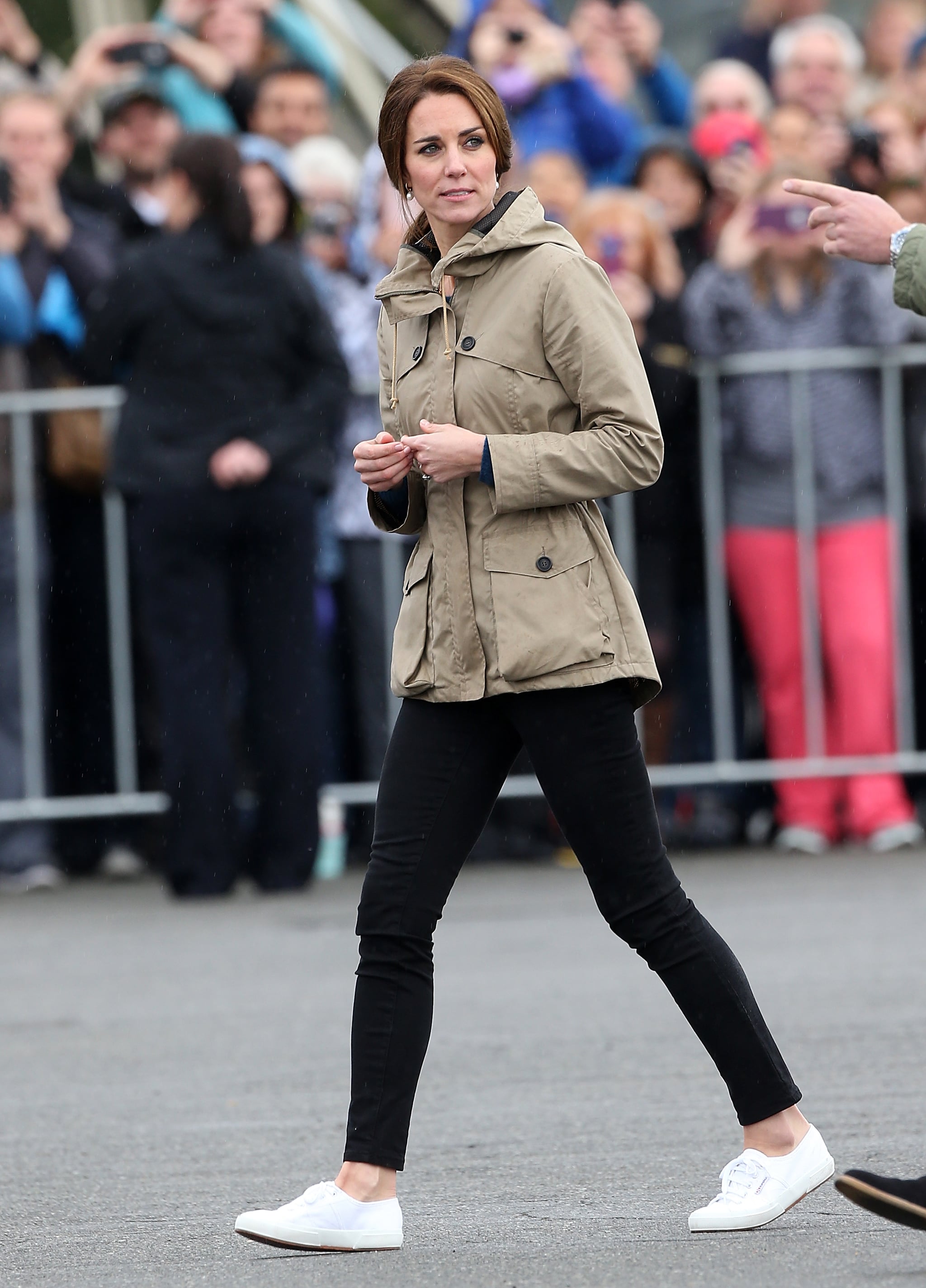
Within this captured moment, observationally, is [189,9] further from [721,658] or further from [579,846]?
[579,846]

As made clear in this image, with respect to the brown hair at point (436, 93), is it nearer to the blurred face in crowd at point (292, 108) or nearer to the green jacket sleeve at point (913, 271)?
the green jacket sleeve at point (913, 271)

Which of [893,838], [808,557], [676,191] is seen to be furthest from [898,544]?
[676,191]

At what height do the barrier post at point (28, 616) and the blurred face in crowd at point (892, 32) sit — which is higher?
the blurred face in crowd at point (892, 32)

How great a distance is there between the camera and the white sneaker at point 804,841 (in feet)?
30.0

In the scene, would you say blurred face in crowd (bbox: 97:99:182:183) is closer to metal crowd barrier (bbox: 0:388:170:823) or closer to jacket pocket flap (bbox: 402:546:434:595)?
metal crowd barrier (bbox: 0:388:170:823)

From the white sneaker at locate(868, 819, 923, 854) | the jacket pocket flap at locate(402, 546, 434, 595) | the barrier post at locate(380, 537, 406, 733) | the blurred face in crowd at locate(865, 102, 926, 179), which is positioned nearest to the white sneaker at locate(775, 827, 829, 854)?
the white sneaker at locate(868, 819, 923, 854)

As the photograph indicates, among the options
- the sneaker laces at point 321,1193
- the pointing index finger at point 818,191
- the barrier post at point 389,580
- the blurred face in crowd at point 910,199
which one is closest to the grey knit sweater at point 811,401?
the blurred face in crowd at point 910,199

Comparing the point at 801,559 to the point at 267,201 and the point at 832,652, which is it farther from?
the point at 267,201

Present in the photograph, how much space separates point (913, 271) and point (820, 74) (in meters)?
6.75

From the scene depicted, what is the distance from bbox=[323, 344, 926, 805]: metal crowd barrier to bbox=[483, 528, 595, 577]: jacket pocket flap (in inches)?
193

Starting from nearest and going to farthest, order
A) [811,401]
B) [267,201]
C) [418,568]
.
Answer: [418,568] → [267,201] → [811,401]

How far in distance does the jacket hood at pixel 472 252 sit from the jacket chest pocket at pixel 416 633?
453 mm

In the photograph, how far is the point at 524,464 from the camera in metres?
4.08

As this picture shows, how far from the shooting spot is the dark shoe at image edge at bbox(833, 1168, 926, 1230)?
3.75m
